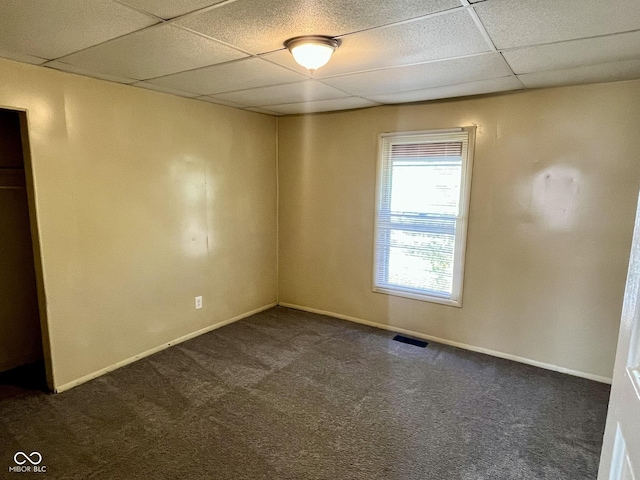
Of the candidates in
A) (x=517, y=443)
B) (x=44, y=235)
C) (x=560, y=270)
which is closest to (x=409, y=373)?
(x=517, y=443)

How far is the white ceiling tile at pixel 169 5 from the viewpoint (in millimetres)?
1534

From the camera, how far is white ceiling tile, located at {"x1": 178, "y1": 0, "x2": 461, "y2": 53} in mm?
1540

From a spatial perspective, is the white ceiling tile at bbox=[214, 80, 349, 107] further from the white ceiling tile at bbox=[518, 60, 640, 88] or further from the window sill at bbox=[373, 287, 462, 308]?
the window sill at bbox=[373, 287, 462, 308]

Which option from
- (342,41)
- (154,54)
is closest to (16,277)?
(154,54)

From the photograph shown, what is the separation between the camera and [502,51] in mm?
2094

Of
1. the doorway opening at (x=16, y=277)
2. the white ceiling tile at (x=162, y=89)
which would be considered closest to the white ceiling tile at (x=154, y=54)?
the white ceiling tile at (x=162, y=89)

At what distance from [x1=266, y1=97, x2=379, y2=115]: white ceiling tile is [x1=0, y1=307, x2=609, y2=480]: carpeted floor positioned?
232 centimetres

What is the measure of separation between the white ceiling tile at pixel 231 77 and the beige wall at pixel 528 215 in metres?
1.34

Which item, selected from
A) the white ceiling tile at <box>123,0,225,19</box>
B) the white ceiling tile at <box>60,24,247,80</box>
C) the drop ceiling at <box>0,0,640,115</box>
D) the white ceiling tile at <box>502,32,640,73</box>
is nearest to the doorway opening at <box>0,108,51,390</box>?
the drop ceiling at <box>0,0,640,115</box>

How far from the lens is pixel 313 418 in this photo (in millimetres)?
2438

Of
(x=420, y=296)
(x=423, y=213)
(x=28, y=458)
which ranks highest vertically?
(x=423, y=213)

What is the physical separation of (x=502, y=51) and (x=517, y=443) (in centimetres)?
228

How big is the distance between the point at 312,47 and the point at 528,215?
2.26m

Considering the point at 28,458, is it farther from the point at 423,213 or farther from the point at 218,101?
the point at 423,213
